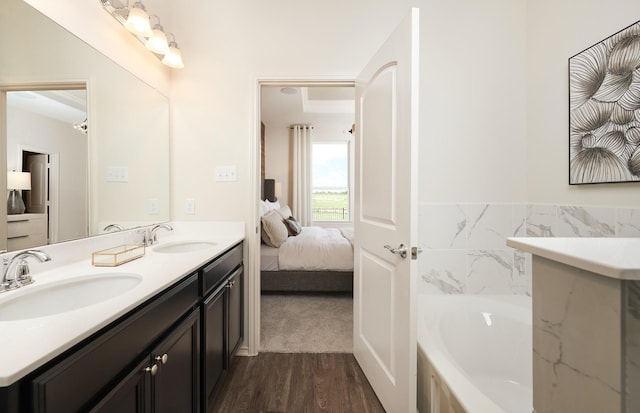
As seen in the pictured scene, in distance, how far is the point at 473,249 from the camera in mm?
1810

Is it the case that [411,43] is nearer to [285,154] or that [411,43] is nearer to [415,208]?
[415,208]

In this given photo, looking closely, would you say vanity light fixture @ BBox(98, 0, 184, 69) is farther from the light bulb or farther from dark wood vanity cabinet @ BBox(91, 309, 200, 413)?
dark wood vanity cabinet @ BBox(91, 309, 200, 413)

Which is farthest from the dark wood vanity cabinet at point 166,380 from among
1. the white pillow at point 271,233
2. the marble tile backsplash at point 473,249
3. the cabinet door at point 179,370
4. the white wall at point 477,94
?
the white pillow at point 271,233

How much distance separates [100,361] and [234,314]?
1.09 m

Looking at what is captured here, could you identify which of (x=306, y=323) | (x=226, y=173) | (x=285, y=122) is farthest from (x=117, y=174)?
(x=285, y=122)

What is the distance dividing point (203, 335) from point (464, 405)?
1.14 metres

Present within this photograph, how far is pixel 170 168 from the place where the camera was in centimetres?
195

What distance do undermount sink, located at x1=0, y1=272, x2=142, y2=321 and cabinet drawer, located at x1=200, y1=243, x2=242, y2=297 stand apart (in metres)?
0.31

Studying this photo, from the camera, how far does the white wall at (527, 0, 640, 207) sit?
132 centimetres

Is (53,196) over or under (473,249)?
over

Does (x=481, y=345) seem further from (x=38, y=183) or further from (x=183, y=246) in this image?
(x=38, y=183)

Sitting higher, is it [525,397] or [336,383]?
[525,397]

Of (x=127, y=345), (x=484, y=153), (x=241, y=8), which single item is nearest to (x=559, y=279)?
(x=127, y=345)

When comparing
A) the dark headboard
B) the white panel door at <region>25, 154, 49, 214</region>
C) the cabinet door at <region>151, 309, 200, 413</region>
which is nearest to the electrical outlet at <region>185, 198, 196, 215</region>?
the white panel door at <region>25, 154, 49, 214</region>
